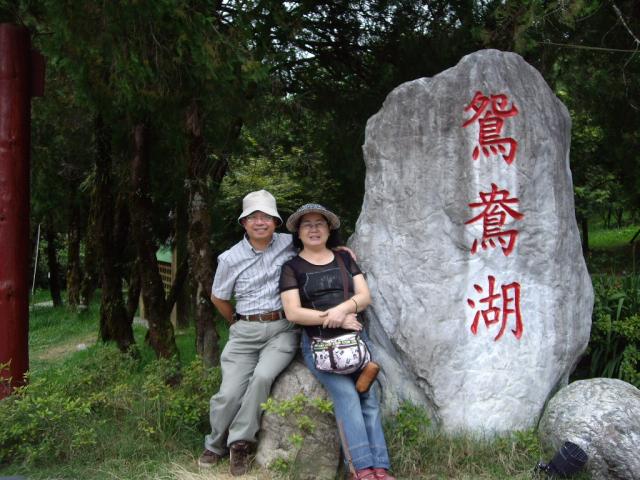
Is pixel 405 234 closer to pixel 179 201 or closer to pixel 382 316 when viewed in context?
pixel 382 316

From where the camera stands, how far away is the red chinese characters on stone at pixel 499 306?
395 cm

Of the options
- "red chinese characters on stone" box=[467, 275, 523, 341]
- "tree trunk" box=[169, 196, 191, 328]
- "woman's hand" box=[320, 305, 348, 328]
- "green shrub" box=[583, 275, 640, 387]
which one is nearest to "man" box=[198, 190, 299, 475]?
"woman's hand" box=[320, 305, 348, 328]

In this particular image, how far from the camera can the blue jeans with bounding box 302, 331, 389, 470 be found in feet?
11.1

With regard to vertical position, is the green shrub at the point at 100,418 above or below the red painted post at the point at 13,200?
below

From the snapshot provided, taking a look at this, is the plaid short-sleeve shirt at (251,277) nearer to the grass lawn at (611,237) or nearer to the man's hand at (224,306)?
the man's hand at (224,306)

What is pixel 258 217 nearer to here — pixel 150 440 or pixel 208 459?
pixel 208 459

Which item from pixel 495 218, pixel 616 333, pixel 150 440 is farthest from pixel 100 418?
pixel 616 333

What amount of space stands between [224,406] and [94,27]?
2.87 meters

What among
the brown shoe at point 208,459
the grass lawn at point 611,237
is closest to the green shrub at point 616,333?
the brown shoe at point 208,459

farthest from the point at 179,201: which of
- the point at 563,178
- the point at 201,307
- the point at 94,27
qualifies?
the point at 563,178

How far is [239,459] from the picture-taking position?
3.65m

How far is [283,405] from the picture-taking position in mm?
3482

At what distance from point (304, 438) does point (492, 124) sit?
7.20 ft

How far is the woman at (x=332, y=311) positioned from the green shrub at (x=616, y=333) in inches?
84.1
